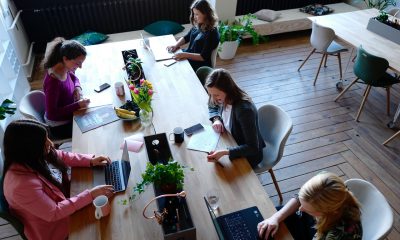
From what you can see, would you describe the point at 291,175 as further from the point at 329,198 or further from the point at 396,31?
the point at 396,31

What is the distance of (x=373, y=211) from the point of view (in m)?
1.62

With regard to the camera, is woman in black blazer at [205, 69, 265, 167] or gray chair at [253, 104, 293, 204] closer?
woman in black blazer at [205, 69, 265, 167]

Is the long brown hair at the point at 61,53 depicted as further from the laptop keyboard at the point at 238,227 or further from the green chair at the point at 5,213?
the laptop keyboard at the point at 238,227

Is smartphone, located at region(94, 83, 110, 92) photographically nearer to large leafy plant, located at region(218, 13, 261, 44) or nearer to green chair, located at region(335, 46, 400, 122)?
large leafy plant, located at region(218, 13, 261, 44)

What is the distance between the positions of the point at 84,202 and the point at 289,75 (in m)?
3.53

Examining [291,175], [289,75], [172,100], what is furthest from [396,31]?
[172,100]

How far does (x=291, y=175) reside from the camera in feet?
9.57

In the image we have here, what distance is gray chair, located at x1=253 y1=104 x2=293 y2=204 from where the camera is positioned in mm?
2219

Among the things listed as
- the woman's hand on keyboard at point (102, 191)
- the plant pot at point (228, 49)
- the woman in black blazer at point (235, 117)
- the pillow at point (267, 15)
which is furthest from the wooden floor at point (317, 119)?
the woman's hand on keyboard at point (102, 191)

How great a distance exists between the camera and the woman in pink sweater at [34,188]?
60.1 inches

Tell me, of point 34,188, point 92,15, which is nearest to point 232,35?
point 92,15

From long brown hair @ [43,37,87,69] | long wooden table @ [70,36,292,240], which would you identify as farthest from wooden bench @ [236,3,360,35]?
long brown hair @ [43,37,87,69]

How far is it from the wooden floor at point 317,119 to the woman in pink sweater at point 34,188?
42.0 inches

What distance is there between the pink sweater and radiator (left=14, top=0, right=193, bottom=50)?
3564mm
